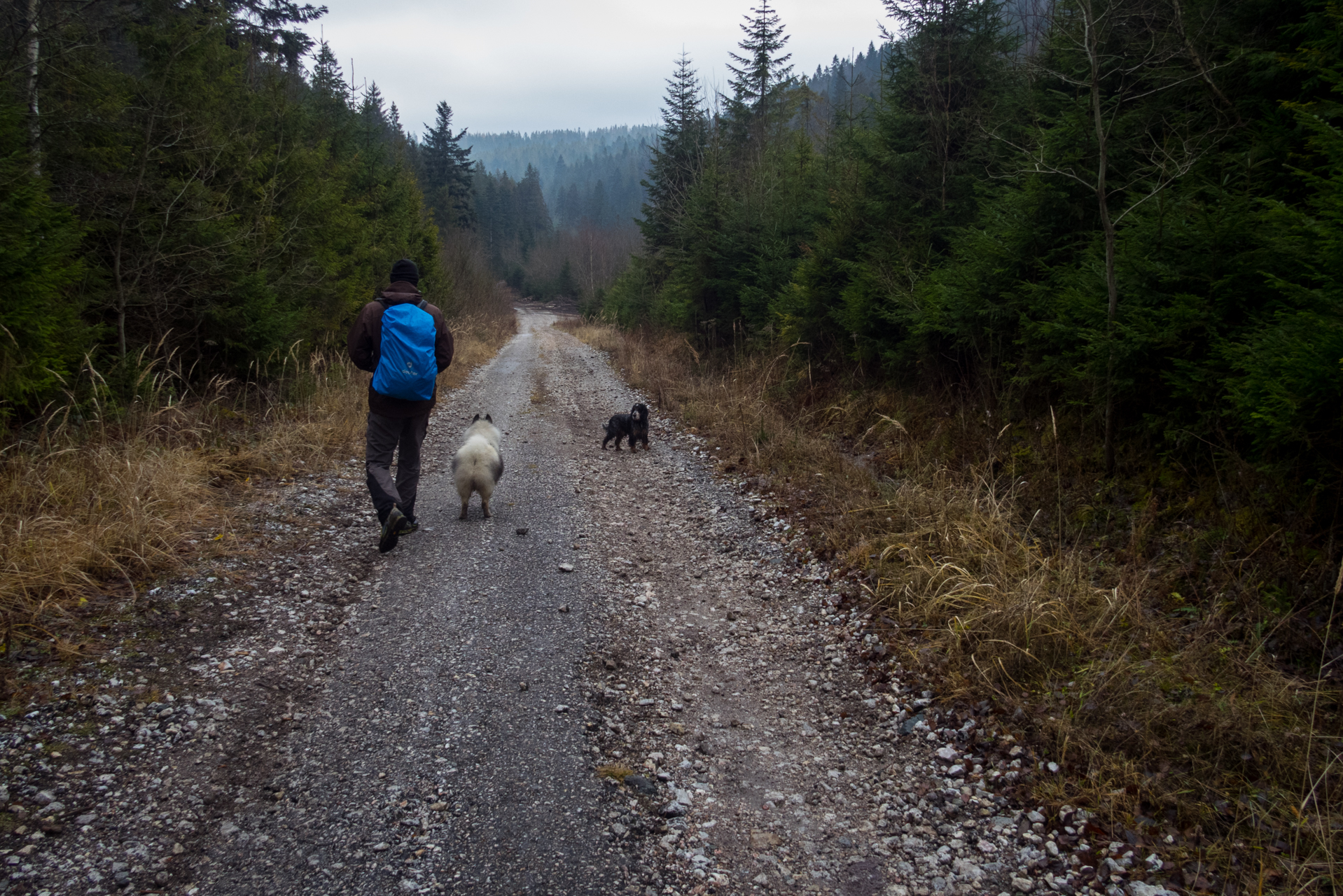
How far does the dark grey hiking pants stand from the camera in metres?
5.93

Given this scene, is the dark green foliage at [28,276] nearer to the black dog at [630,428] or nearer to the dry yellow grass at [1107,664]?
the black dog at [630,428]

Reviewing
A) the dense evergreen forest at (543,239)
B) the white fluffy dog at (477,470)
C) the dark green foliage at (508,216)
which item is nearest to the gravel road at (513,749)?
the white fluffy dog at (477,470)

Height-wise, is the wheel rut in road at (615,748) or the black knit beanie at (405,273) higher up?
the black knit beanie at (405,273)

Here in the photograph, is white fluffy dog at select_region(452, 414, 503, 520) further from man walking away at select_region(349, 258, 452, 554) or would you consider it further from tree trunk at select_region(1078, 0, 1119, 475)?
tree trunk at select_region(1078, 0, 1119, 475)

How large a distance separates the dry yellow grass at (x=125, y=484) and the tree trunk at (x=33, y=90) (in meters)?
2.52

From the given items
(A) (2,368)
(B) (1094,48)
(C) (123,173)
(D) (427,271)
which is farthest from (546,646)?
(D) (427,271)

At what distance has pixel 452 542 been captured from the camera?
243 inches

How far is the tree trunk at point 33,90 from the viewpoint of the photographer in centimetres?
643

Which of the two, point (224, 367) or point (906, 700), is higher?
point (224, 367)

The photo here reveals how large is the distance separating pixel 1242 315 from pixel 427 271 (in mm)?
24844

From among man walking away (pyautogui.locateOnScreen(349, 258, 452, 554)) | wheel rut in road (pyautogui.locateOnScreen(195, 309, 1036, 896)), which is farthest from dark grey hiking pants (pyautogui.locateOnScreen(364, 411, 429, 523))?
wheel rut in road (pyautogui.locateOnScreen(195, 309, 1036, 896))

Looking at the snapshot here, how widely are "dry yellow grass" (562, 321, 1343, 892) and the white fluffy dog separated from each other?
10.5 feet

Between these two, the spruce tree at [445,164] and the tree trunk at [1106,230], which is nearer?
the tree trunk at [1106,230]

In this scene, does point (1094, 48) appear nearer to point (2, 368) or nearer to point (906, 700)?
point (906, 700)
